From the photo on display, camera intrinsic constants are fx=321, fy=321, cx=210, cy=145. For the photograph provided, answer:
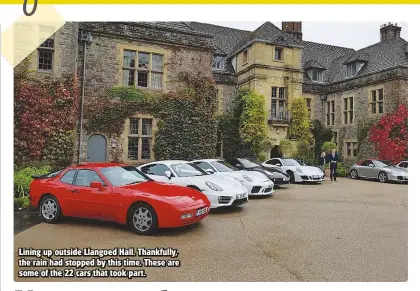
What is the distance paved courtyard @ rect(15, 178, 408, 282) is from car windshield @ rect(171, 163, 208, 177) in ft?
4.04

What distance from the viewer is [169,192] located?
496 cm

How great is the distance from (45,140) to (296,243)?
6.62 meters

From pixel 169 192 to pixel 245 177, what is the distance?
409cm

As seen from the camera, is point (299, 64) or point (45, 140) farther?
point (299, 64)

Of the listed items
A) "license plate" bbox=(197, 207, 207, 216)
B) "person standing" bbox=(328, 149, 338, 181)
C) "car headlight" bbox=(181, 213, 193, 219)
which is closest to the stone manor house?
"person standing" bbox=(328, 149, 338, 181)

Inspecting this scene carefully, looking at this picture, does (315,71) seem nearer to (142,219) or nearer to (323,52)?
(323,52)

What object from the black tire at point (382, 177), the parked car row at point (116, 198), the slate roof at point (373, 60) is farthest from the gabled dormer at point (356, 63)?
the parked car row at point (116, 198)

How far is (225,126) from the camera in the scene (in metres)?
17.2

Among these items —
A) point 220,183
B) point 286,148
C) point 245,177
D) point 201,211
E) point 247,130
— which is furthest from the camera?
point 286,148

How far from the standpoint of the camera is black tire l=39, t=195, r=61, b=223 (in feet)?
16.7

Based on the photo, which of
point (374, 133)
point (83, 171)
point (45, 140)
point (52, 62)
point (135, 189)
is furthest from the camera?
point (374, 133)

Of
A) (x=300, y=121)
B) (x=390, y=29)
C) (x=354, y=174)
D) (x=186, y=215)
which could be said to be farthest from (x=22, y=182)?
(x=300, y=121)

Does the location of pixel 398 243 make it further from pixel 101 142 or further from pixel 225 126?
pixel 225 126
